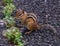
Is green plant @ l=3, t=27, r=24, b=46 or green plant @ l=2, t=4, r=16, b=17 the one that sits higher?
green plant @ l=2, t=4, r=16, b=17

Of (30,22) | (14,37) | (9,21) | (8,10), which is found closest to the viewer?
(14,37)

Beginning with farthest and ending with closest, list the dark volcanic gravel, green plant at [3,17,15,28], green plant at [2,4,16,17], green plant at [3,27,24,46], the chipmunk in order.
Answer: green plant at [2,4,16,17] → green plant at [3,17,15,28] → the chipmunk → the dark volcanic gravel → green plant at [3,27,24,46]

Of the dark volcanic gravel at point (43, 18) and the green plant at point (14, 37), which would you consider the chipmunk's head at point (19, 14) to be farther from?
the green plant at point (14, 37)

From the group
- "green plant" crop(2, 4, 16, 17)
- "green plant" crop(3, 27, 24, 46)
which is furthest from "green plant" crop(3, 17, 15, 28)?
"green plant" crop(3, 27, 24, 46)

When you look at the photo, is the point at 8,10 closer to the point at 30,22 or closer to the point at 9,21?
the point at 9,21

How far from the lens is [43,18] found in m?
6.09

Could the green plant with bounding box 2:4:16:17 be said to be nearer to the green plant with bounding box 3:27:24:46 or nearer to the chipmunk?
the chipmunk

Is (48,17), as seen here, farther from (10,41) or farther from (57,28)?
(10,41)

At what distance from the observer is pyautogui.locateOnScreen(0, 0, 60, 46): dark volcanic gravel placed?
201 inches

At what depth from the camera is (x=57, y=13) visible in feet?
21.0

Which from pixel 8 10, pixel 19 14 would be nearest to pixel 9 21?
pixel 19 14

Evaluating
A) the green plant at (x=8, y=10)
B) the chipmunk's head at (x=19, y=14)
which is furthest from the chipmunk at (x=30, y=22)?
the green plant at (x=8, y=10)

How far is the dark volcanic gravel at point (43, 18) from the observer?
5098mm

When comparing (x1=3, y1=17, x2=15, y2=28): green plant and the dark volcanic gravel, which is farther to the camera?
(x1=3, y1=17, x2=15, y2=28): green plant
